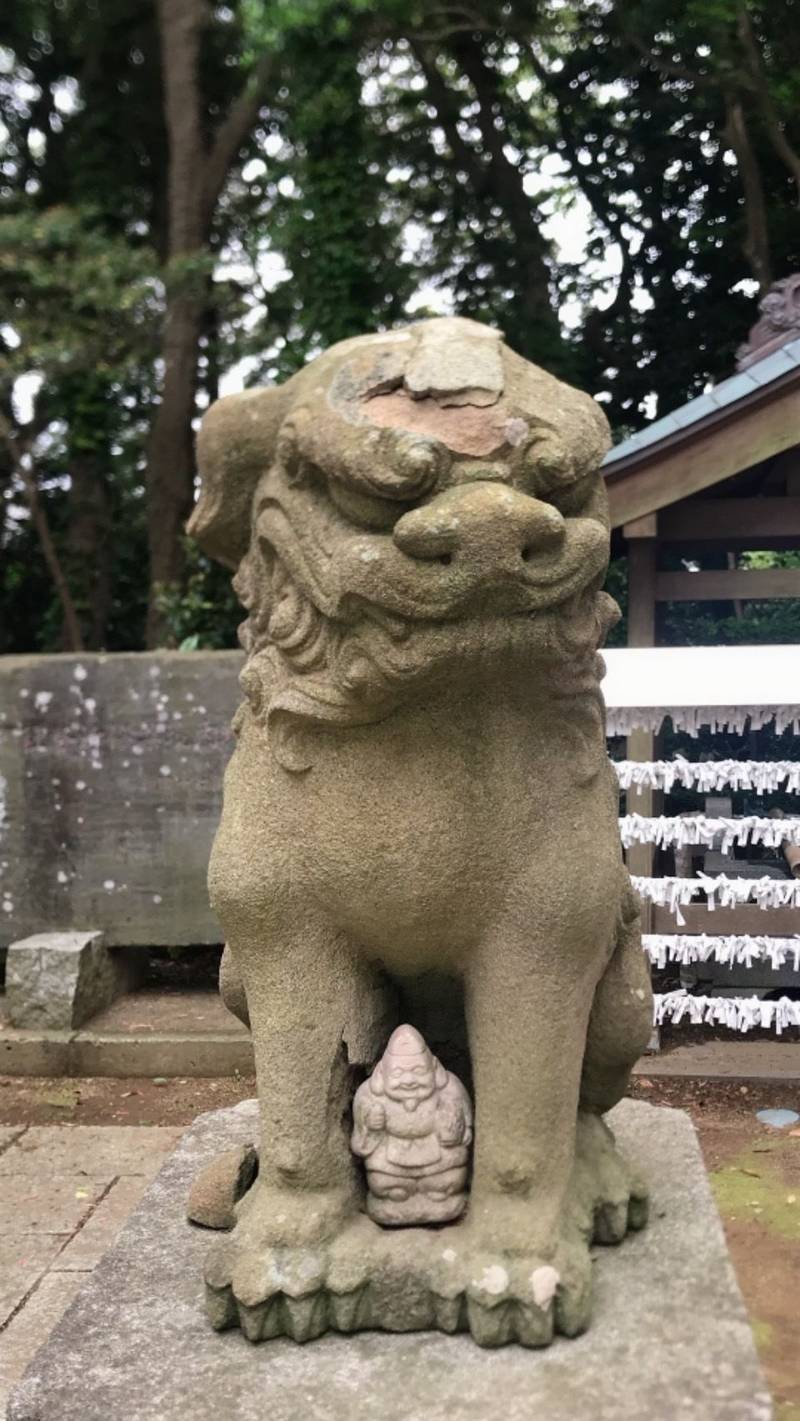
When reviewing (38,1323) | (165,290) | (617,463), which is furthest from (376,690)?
(165,290)

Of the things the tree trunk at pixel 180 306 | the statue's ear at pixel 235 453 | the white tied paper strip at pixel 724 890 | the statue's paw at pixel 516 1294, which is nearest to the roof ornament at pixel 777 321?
the white tied paper strip at pixel 724 890

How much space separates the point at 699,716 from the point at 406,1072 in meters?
2.52

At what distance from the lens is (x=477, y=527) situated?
149 cm

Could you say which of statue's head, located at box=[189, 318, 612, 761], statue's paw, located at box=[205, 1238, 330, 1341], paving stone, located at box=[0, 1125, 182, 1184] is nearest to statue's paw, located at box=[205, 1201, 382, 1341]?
statue's paw, located at box=[205, 1238, 330, 1341]

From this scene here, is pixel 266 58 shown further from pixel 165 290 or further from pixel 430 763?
pixel 430 763

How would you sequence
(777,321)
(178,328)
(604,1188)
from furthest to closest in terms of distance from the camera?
(178,328) < (777,321) < (604,1188)

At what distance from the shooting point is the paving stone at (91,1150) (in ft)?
12.4

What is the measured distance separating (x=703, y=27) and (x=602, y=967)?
628 cm

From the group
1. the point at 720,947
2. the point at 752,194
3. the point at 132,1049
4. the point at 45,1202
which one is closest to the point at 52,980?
the point at 132,1049

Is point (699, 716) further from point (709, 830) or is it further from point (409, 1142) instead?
point (409, 1142)

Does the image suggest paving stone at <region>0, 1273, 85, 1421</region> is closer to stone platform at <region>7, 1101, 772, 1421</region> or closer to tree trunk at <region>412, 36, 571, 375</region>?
stone platform at <region>7, 1101, 772, 1421</region>

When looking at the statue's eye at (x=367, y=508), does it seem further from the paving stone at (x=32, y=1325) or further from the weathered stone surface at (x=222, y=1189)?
the paving stone at (x=32, y=1325)

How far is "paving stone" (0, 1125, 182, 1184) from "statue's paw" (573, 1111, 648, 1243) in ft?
6.85

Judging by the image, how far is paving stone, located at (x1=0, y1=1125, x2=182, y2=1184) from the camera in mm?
3768
